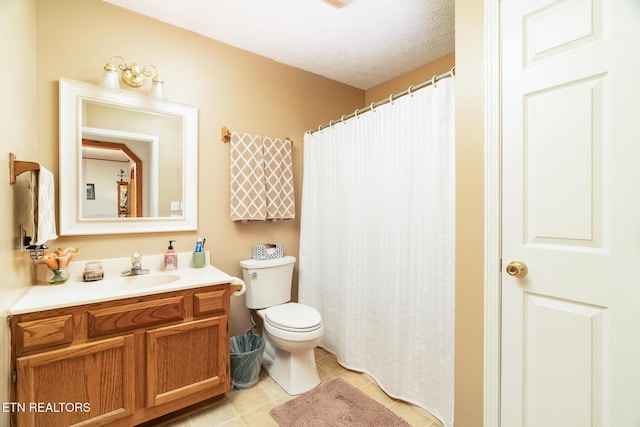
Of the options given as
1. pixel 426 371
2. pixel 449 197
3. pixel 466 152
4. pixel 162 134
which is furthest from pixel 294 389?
pixel 162 134

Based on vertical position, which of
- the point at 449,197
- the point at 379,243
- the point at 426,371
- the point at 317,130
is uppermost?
the point at 317,130

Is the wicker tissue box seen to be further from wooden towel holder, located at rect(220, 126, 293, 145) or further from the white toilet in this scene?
wooden towel holder, located at rect(220, 126, 293, 145)

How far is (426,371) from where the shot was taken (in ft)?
5.53

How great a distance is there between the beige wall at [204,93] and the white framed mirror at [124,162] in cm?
7

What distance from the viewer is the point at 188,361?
162 centimetres

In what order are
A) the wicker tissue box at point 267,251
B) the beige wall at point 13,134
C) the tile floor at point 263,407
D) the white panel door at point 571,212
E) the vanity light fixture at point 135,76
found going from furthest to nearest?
1. the wicker tissue box at point 267,251
2. the vanity light fixture at point 135,76
3. the tile floor at point 263,407
4. the beige wall at point 13,134
5. the white panel door at point 571,212

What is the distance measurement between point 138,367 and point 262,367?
94cm

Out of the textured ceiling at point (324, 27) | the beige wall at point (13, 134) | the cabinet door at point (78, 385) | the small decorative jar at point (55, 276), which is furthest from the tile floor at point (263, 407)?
the textured ceiling at point (324, 27)

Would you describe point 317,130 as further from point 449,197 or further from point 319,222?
point 449,197

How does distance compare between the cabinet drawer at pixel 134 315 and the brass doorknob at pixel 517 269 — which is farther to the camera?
the cabinet drawer at pixel 134 315

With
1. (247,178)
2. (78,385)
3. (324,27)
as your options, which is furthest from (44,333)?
(324,27)

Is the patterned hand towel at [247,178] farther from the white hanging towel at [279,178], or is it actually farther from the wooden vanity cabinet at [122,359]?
the wooden vanity cabinet at [122,359]

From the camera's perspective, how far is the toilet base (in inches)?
74.0

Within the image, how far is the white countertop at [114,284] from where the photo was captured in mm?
1314
